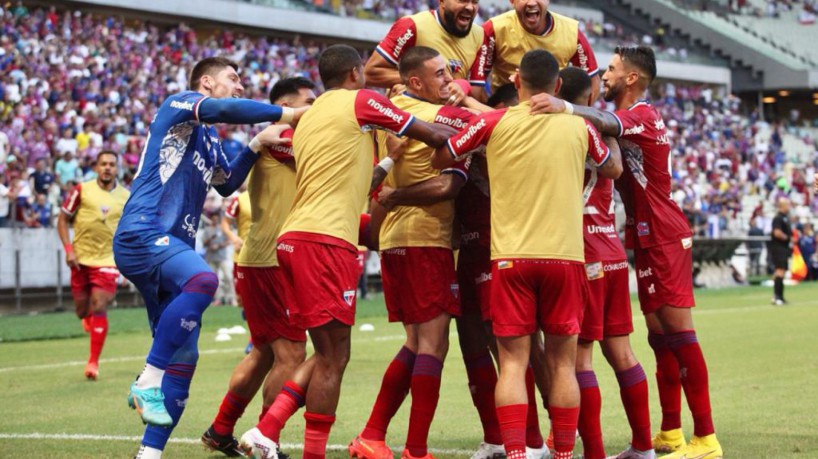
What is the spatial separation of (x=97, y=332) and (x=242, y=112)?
7788 millimetres

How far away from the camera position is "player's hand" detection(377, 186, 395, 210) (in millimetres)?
8367

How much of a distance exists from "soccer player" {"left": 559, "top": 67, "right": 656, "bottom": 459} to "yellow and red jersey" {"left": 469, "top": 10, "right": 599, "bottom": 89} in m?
0.92

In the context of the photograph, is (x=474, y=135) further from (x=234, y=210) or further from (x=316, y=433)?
(x=234, y=210)

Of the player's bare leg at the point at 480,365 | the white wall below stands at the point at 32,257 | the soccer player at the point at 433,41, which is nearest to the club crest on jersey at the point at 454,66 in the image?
the soccer player at the point at 433,41

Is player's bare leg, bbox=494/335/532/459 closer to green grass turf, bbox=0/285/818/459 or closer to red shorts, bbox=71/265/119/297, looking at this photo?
green grass turf, bbox=0/285/818/459

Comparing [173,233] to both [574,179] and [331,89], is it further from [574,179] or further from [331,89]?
[574,179]

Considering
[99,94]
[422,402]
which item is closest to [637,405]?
[422,402]

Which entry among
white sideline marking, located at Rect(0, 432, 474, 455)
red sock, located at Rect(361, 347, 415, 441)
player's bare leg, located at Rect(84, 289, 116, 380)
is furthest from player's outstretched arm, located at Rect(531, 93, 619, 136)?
player's bare leg, located at Rect(84, 289, 116, 380)

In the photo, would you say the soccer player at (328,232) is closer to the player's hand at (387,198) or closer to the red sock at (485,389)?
the player's hand at (387,198)

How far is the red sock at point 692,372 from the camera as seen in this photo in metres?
8.48

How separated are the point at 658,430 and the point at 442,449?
6.86ft

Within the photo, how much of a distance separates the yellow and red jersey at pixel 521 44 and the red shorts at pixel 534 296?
239 cm

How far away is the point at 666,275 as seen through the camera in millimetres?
8586

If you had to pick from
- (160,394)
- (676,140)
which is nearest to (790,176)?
(676,140)
